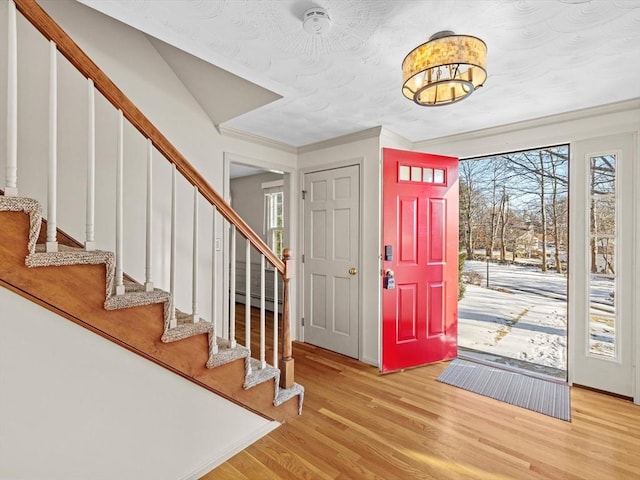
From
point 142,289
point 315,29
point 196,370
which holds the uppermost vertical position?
point 315,29

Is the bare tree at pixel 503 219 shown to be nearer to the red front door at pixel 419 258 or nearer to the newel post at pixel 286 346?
the red front door at pixel 419 258

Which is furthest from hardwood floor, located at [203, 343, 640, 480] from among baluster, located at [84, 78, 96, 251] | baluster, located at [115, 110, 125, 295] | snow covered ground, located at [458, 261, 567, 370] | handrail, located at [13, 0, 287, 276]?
baluster, located at [84, 78, 96, 251]

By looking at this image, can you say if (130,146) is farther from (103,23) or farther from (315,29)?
(315,29)

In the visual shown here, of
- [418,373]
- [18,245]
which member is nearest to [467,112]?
[418,373]

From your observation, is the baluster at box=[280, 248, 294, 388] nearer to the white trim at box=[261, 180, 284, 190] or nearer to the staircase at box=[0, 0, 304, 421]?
the staircase at box=[0, 0, 304, 421]

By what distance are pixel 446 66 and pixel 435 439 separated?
223 cm

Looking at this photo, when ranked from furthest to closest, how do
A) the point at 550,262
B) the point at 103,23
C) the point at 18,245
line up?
the point at 550,262 → the point at 103,23 → the point at 18,245

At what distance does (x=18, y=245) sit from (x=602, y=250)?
374 centimetres

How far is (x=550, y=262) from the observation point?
135 inches

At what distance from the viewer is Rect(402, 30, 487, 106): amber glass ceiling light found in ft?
4.68

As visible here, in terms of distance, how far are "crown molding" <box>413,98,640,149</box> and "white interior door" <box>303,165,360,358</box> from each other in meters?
1.10

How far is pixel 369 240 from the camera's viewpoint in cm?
303

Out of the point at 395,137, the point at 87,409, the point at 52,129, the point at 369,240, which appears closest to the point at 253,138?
the point at 395,137

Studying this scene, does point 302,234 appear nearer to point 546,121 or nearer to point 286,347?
point 286,347
